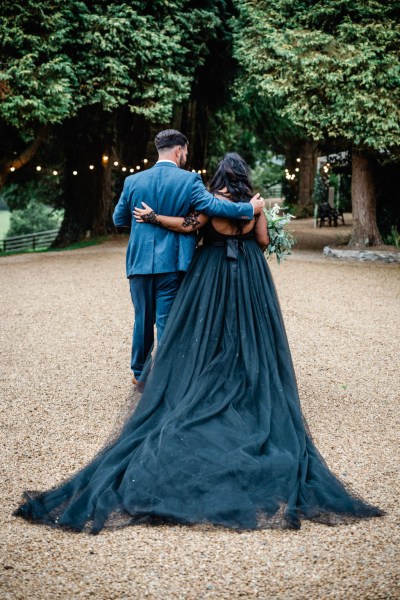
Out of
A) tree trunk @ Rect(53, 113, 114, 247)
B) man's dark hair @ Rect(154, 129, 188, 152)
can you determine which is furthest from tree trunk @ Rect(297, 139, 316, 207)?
man's dark hair @ Rect(154, 129, 188, 152)

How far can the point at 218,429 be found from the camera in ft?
13.3

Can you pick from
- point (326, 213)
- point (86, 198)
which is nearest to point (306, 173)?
point (326, 213)

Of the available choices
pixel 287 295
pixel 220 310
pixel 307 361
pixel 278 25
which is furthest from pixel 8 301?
pixel 278 25

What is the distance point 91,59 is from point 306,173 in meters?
16.0

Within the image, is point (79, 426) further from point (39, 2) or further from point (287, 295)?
point (39, 2)

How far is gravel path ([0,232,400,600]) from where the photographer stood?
2.98 m

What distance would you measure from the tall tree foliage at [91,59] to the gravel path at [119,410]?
427 centimetres

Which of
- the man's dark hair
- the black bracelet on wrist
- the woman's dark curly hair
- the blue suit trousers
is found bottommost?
the blue suit trousers

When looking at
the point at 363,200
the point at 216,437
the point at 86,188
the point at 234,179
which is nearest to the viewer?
the point at 216,437

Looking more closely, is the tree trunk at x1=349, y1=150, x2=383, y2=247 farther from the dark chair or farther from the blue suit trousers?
the blue suit trousers

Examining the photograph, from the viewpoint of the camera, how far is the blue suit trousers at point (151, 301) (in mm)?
5160

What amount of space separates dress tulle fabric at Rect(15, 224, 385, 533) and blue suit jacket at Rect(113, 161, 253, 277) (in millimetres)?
215

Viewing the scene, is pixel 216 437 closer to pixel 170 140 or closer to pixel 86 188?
pixel 170 140

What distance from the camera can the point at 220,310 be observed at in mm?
4621
